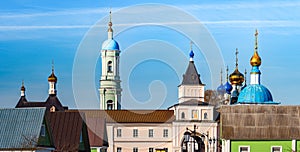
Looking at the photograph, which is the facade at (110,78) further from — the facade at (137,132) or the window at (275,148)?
the window at (275,148)

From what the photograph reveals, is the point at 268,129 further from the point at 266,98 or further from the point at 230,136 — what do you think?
the point at 266,98

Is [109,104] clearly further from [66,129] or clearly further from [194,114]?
[66,129]

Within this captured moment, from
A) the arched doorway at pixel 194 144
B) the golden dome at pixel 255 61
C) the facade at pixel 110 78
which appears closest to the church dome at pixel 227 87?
the arched doorway at pixel 194 144

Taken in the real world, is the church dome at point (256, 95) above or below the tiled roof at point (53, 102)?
below

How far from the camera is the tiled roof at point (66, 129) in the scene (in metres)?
36.3

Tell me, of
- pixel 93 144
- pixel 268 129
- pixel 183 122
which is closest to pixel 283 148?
pixel 268 129

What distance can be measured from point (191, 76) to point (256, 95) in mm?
→ 22083

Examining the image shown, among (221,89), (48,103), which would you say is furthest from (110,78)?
(221,89)

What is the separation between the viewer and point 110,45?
3127 inches

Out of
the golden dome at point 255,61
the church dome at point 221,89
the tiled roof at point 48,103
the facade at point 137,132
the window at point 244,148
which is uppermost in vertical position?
the church dome at point 221,89

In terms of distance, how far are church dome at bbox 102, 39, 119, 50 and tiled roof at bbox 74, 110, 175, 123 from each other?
8.39 m

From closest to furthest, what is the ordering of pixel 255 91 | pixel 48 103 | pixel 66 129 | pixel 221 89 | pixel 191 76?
pixel 66 129 < pixel 255 91 < pixel 191 76 < pixel 221 89 < pixel 48 103

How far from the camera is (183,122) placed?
71.8m

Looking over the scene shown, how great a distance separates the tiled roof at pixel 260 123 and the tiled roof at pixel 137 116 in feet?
119
